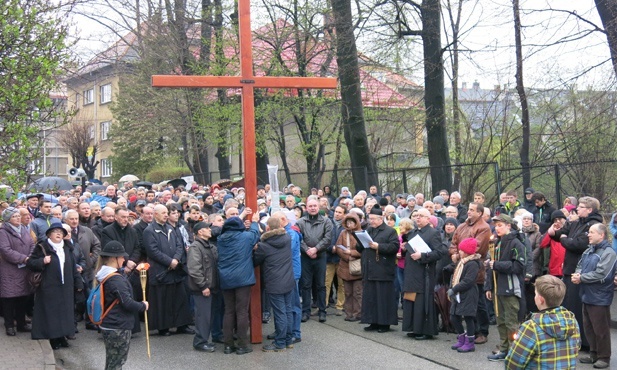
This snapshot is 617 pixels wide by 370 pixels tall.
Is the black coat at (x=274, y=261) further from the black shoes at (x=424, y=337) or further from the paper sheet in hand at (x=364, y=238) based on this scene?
the black shoes at (x=424, y=337)

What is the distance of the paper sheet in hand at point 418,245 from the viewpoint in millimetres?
10273

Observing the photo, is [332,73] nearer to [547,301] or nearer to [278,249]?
[278,249]

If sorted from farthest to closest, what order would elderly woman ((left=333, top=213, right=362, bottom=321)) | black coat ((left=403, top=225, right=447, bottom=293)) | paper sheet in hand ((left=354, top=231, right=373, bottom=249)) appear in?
1. elderly woman ((left=333, top=213, right=362, bottom=321))
2. paper sheet in hand ((left=354, top=231, right=373, bottom=249))
3. black coat ((left=403, top=225, right=447, bottom=293))

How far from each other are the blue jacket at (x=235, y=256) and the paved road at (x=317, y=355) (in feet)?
3.22

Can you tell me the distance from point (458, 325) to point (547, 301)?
464cm

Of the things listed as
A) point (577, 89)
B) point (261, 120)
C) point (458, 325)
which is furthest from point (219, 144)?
point (458, 325)

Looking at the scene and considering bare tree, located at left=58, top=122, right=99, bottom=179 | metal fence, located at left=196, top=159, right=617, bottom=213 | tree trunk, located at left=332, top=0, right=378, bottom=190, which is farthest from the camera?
bare tree, located at left=58, top=122, right=99, bottom=179

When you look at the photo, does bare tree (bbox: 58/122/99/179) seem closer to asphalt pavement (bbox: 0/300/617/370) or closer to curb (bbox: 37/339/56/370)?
curb (bbox: 37/339/56/370)

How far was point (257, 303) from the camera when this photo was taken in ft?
32.9

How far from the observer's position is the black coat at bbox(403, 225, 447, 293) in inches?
404

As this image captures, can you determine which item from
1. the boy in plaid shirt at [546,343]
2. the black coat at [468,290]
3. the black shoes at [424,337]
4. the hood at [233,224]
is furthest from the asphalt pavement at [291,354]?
the boy in plaid shirt at [546,343]

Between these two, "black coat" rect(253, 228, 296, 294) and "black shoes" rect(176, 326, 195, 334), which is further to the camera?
"black shoes" rect(176, 326, 195, 334)

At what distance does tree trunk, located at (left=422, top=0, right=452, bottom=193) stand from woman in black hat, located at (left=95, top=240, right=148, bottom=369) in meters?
12.4

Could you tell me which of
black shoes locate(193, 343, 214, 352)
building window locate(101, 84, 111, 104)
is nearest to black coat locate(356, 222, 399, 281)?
black shoes locate(193, 343, 214, 352)
